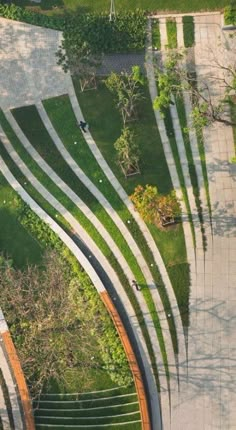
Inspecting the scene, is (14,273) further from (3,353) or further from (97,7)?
(97,7)

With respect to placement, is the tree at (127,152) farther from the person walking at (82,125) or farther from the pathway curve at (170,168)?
the person walking at (82,125)

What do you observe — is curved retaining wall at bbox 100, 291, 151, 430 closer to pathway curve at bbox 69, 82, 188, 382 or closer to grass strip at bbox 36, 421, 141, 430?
grass strip at bbox 36, 421, 141, 430

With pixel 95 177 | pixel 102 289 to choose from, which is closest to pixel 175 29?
pixel 95 177

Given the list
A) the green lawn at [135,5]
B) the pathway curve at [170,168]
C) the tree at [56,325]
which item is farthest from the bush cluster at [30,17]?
the tree at [56,325]

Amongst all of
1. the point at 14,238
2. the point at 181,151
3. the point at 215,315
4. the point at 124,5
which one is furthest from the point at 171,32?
the point at 215,315

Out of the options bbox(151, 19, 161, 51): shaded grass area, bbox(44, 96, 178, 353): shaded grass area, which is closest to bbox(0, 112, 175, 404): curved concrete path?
bbox(44, 96, 178, 353): shaded grass area

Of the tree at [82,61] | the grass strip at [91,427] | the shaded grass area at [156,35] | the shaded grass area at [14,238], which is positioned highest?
the shaded grass area at [156,35]

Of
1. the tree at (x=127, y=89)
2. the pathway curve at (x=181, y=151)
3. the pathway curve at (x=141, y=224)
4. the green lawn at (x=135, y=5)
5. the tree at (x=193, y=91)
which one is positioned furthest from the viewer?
the green lawn at (x=135, y=5)
